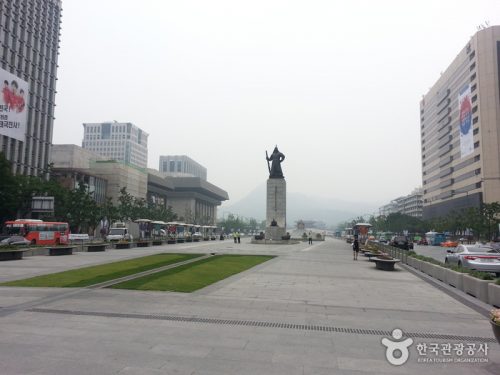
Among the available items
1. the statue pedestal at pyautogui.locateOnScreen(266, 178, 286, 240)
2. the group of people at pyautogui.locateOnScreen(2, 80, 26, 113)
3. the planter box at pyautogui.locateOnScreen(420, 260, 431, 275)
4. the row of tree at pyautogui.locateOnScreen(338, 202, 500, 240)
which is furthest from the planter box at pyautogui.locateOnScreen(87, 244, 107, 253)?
the row of tree at pyautogui.locateOnScreen(338, 202, 500, 240)

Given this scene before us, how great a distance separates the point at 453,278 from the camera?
1541cm

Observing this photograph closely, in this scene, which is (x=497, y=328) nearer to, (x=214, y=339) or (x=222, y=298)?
(x=214, y=339)

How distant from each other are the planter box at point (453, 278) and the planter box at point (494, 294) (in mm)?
2801

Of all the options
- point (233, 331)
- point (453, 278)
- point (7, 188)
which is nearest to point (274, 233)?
point (7, 188)

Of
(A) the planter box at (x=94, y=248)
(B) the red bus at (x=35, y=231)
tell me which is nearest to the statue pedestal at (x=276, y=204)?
(B) the red bus at (x=35, y=231)

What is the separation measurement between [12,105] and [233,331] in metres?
43.4

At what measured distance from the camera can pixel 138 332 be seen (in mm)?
7727

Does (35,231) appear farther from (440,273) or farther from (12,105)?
(440,273)

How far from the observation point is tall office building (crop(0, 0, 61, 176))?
2544 inches

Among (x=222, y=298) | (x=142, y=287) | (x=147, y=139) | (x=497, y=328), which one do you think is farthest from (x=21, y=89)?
(x=147, y=139)

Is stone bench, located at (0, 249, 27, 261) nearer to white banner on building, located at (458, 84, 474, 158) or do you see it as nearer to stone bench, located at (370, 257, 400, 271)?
stone bench, located at (370, 257, 400, 271)

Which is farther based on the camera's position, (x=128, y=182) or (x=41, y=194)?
(x=128, y=182)

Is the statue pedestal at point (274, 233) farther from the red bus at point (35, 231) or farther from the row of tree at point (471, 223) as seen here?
the row of tree at point (471, 223)

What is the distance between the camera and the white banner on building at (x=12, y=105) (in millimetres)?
39812
